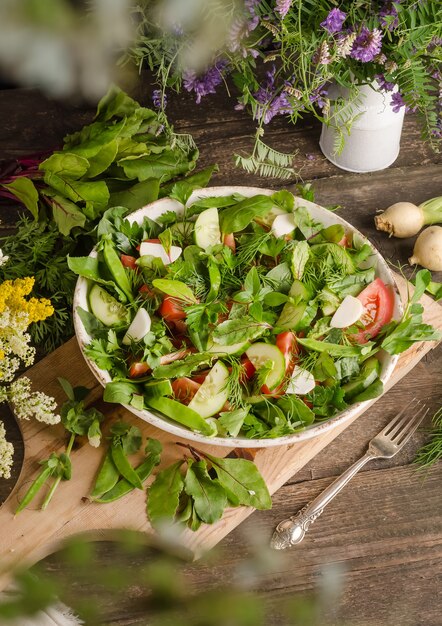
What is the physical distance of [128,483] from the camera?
3.72 feet

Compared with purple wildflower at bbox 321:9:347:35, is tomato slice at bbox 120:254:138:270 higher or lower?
lower

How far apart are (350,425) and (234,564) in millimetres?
659


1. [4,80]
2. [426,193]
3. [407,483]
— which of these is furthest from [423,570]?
[4,80]

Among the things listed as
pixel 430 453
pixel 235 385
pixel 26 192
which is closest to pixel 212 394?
pixel 235 385

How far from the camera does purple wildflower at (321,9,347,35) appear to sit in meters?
1.08

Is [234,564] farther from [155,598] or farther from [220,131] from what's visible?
[220,131]

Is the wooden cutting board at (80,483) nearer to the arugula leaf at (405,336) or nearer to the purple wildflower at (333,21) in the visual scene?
the arugula leaf at (405,336)

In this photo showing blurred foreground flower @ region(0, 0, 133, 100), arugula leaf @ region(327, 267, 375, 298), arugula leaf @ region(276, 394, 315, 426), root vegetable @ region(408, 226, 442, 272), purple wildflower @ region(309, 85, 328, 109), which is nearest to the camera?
blurred foreground flower @ region(0, 0, 133, 100)

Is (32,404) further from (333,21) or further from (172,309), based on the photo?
(333,21)

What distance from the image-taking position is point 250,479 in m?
1.13

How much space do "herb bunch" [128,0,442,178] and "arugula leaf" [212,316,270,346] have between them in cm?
41

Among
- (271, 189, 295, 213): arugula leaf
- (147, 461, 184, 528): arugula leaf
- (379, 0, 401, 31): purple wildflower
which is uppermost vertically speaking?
(379, 0, 401, 31): purple wildflower

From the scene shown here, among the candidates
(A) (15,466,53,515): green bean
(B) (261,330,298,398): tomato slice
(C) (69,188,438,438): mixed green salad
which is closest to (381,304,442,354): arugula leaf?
(C) (69,188,438,438): mixed green salad

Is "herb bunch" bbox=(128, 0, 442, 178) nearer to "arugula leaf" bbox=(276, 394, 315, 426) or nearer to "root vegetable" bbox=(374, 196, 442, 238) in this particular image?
"root vegetable" bbox=(374, 196, 442, 238)
